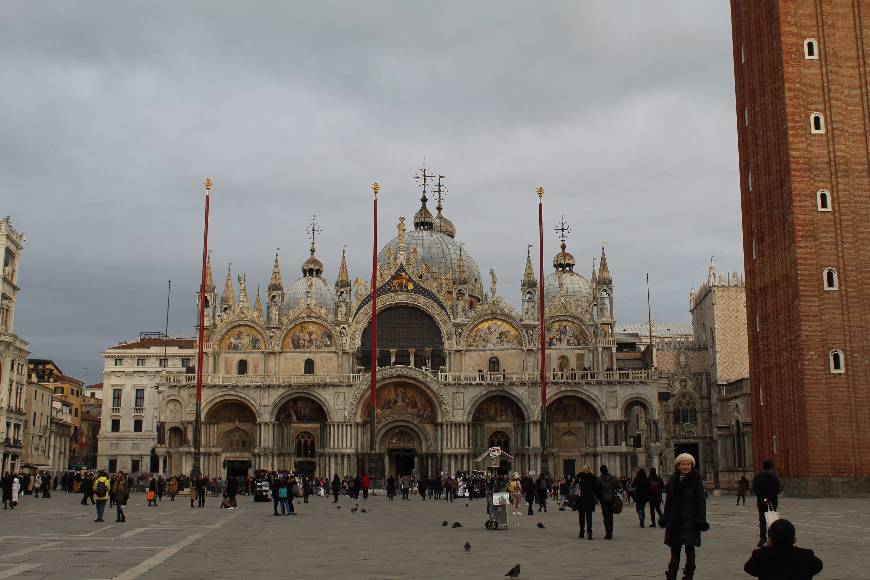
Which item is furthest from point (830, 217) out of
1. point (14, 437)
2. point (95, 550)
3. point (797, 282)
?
point (14, 437)

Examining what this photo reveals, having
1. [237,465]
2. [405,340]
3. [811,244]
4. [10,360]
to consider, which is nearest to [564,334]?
[405,340]

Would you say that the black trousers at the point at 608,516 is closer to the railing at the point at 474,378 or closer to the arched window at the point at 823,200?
the arched window at the point at 823,200

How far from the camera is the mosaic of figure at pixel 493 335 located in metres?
62.3

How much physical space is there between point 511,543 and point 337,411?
4147cm

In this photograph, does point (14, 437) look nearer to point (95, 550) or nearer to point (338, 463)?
point (338, 463)

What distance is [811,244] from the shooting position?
40.2 meters

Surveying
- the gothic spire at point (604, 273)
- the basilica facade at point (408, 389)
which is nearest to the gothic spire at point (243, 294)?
the basilica facade at point (408, 389)

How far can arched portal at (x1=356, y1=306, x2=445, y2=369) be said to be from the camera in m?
63.2

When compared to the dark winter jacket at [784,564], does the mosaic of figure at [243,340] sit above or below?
above

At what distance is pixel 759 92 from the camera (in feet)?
146

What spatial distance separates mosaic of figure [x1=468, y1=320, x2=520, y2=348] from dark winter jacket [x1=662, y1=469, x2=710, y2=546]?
50.7 meters

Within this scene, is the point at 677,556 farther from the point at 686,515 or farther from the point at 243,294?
Result: the point at 243,294

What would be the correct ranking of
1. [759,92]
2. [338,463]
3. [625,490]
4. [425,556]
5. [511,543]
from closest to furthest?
[425,556] < [511,543] < [625,490] < [759,92] < [338,463]

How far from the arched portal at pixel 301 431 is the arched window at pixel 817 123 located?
113 ft
